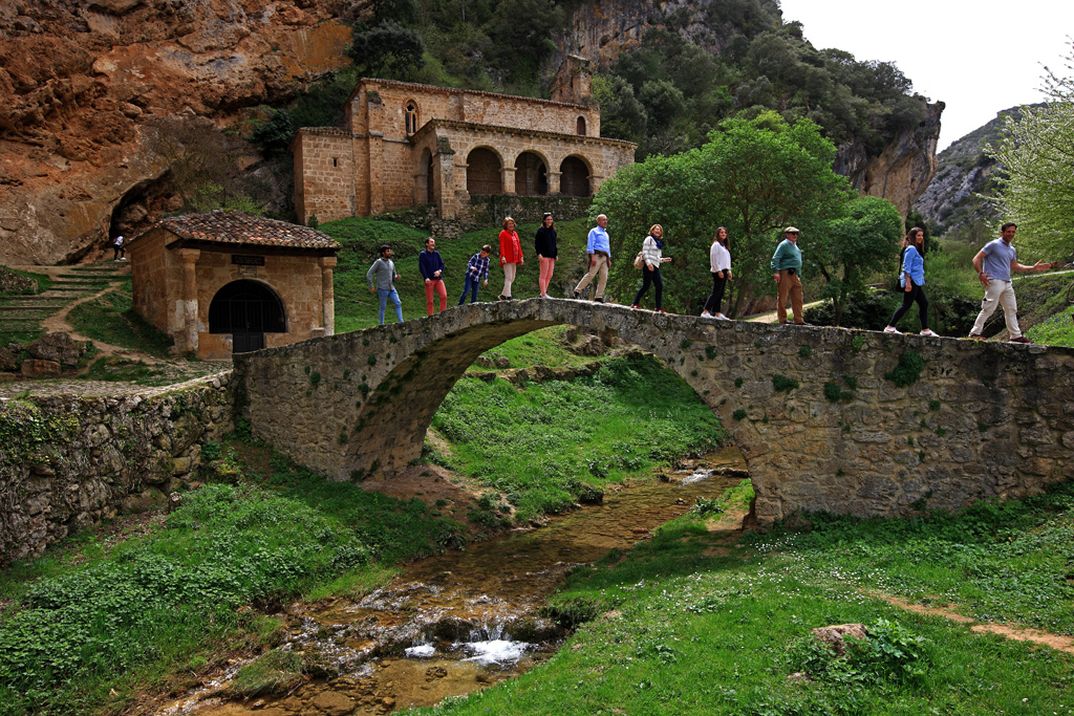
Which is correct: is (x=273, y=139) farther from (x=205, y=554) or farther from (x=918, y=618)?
(x=918, y=618)

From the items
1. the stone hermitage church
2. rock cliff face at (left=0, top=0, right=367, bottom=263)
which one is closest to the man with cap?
rock cliff face at (left=0, top=0, right=367, bottom=263)

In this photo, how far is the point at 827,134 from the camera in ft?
194

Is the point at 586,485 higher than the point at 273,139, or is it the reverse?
the point at 273,139

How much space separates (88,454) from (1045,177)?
22.9 metres

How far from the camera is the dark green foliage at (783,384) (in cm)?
1176

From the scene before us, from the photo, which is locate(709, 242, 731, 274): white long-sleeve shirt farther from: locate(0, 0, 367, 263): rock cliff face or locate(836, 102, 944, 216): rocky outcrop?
locate(836, 102, 944, 216): rocky outcrop

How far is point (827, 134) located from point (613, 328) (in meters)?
54.7

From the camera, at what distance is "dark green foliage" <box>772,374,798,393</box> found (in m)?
11.8

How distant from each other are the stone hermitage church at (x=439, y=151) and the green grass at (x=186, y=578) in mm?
29206

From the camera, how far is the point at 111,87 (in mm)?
36812

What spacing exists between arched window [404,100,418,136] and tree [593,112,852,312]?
21966 mm

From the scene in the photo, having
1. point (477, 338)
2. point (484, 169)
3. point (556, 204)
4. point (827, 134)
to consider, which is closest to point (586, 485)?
point (477, 338)

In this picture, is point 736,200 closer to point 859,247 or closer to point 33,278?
point 859,247

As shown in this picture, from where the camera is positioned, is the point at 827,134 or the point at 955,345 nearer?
the point at 955,345
